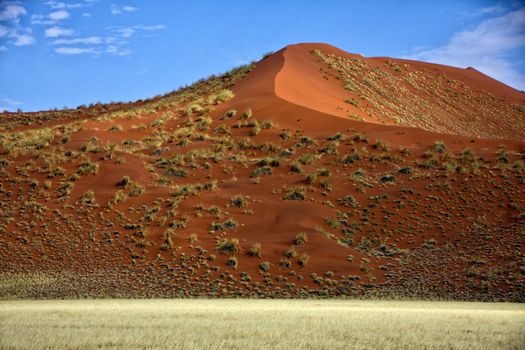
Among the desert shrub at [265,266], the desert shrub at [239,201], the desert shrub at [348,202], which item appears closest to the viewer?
the desert shrub at [265,266]

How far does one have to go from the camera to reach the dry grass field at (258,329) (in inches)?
576

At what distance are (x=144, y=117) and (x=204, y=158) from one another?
49.3 ft

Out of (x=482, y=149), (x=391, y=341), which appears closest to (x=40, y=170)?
(x=482, y=149)

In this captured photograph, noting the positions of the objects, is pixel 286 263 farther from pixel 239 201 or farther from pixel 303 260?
pixel 239 201

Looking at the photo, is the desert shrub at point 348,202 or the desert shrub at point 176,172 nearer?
the desert shrub at point 348,202

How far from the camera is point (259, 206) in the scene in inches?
1655

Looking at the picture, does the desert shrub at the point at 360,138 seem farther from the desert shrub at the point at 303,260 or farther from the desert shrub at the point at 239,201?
the desert shrub at the point at 303,260

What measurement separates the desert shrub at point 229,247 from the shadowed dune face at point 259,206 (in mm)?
103

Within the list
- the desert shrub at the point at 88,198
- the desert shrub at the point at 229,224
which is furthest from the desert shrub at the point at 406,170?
the desert shrub at the point at 88,198

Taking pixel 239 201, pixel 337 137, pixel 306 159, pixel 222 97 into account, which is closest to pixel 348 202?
pixel 239 201

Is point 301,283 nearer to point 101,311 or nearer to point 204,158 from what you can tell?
point 101,311

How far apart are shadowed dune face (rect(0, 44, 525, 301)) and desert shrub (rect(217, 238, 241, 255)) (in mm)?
103

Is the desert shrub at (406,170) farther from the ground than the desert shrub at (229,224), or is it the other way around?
the desert shrub at (406,170)

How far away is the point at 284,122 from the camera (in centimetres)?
5669
